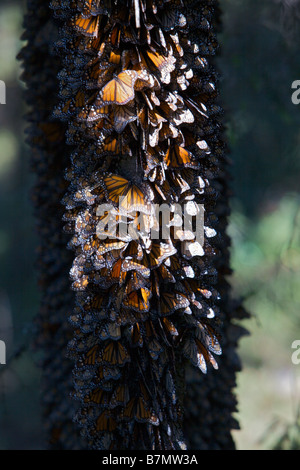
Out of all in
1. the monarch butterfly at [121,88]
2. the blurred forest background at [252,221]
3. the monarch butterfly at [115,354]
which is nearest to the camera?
the monarch butterfly at [121,88]

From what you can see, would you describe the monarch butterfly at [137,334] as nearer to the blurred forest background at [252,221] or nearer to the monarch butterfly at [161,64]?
the monarch butterfly at [161,64]

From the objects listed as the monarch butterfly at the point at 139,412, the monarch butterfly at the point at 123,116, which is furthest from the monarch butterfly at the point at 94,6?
the monarch butterfly at the point at 139,412

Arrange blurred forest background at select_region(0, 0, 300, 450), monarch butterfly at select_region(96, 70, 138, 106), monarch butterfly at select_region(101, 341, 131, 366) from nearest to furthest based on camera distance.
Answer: monarch butterfly at select_region(96, 70, 138, 106) → monarch butterfly at select_region(101, 341, 131, 366) → blurred forest background at select_region(0, 0, 300, 450)

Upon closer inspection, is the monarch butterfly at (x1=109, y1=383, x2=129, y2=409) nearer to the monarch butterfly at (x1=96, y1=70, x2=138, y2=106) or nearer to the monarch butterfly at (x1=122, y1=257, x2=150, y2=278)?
the monarch butterfly at (x1=122, y1=257, x2=150, y2=278)

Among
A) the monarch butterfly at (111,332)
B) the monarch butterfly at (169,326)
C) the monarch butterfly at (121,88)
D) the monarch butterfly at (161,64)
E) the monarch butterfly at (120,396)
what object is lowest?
the monarch butterfly at (120,396)

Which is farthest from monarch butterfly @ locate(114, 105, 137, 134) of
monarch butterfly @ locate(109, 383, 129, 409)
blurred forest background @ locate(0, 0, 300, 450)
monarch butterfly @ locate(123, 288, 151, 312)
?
blurred forest background @ locate(0, 0, 300, 450)
